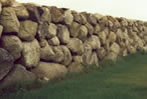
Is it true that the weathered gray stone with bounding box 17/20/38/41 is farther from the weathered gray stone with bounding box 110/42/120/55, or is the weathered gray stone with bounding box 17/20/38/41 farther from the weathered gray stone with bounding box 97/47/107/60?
the weathered gray stone with bounding box 110/42/120/55

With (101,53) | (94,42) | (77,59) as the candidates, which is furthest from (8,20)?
(101,53)

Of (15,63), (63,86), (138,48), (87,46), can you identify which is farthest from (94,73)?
(138,48)

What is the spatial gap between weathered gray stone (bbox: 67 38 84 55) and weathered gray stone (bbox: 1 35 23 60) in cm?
197

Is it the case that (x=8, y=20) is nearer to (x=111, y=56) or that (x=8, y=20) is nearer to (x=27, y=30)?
(x=27, y=30)

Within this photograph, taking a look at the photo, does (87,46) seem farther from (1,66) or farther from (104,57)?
(1,66)

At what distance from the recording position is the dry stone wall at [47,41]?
5.14m

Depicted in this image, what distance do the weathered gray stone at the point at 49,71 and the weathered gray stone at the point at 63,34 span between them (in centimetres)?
63

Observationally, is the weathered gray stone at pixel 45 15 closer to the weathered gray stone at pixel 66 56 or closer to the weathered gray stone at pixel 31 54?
the weathered gray stone at pixel 31 54

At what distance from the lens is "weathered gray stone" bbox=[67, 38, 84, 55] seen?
7102mm

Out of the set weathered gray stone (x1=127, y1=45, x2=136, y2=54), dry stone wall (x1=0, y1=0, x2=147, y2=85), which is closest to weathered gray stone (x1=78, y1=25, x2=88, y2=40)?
dry stone wall (x1=0, y1=0, x2=147, y2=85)

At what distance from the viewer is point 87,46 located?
312 inches

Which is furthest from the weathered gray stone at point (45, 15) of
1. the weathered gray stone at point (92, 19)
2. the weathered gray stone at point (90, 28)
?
the weathered gray stone at point (92, 19)

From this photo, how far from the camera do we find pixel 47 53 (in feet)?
20.0

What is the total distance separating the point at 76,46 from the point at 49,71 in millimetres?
1484
